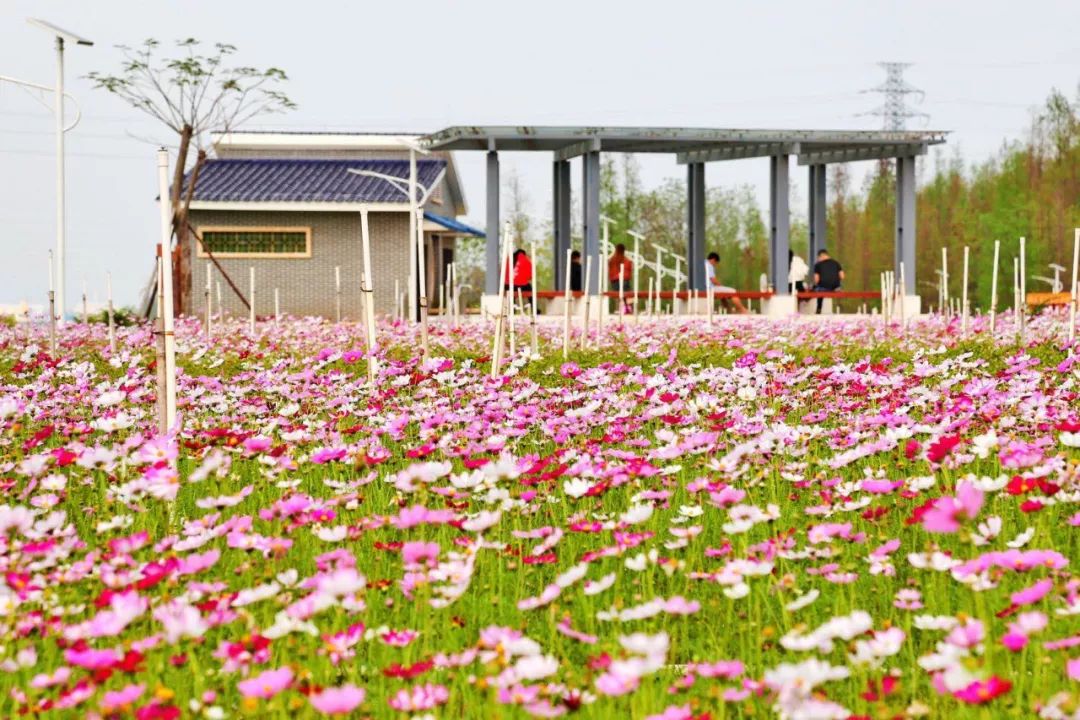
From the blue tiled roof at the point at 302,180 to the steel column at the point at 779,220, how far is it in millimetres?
7613

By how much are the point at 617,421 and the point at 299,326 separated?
39.4 feet

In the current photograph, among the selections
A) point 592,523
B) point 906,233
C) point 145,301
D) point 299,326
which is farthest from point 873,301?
point 592,523

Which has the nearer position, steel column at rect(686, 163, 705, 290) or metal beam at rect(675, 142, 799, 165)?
metal beam at rect(675, 142, 799, 165)

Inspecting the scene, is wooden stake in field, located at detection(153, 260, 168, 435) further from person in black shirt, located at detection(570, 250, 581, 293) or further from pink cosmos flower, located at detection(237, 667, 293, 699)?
person in black shirt, located at detection(570, 250, 581, 293)

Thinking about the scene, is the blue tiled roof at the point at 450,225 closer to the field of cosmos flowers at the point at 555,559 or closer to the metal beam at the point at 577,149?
the metal beam at the point at 577,149

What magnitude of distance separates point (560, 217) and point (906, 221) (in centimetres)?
708

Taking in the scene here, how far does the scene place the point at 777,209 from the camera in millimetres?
27266

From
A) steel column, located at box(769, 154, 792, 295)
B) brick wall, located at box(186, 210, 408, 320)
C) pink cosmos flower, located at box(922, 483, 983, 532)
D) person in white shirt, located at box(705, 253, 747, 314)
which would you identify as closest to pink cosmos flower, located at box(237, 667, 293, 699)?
pink cosmos flower, located at box(922, 483, 983, 532)

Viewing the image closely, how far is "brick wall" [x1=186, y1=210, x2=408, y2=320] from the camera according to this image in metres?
30.3

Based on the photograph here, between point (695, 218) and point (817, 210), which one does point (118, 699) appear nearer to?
point (695, 218)

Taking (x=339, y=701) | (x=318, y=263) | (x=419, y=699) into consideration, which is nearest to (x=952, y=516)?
(x=419, y=699)

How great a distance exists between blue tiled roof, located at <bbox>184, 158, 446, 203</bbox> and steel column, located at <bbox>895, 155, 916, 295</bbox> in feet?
33.4

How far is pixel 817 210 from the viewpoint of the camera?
2886 centimetres

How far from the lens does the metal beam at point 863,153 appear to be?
27031 mm
